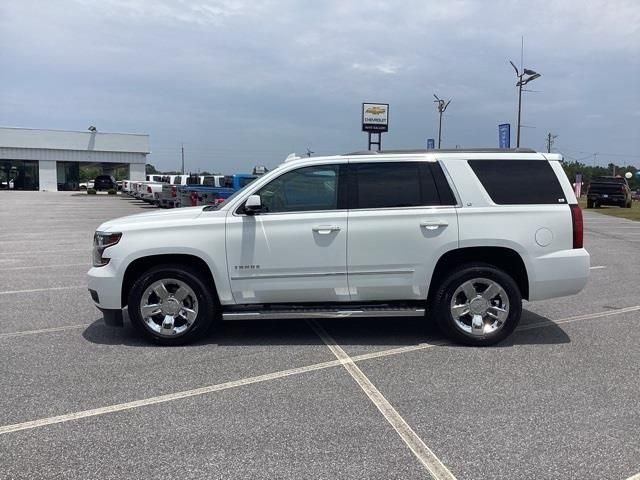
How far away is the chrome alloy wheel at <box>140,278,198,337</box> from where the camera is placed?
5.49 meters

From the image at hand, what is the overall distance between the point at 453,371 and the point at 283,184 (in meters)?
2.37

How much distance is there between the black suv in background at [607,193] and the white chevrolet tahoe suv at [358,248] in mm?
31922

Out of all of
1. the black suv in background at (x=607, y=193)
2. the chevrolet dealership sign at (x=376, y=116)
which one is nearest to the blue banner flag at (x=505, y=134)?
the black suv in background at (x=607, y=193)

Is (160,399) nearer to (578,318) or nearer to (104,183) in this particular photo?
(578,318)

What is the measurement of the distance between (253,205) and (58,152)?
5790 cm

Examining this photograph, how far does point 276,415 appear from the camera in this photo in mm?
3969

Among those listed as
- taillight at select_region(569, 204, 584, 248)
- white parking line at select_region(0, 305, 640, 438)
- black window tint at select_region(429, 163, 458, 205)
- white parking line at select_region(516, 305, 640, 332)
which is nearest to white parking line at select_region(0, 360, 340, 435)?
A: white parking line at select_region(0, 305, 640, 438)

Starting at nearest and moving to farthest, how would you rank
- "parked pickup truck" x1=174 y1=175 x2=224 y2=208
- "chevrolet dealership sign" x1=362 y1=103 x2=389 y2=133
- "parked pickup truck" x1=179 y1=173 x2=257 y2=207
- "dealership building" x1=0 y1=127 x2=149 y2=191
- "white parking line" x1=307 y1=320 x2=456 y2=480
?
"white parking line" x1=307 y1=320 x2=456 y2=480 < "parked pickup truck" x1=179 y1=173 x2=257 y2=207 < "parked pickup truck" x1=174 y1=175 x2=224 y2=208 < "chevrolet dealership sign" x1=362 y1=103 x2=389 y2=133 < "dealership building" x1=0 y1=127 x2=149 y2=191

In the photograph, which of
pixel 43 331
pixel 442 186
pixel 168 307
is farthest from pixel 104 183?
pixel 442 186

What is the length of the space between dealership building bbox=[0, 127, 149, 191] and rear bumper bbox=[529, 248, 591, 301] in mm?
58128

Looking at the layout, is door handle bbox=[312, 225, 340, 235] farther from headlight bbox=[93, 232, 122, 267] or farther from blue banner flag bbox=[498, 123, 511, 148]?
blue banner flag bbox=[498, 123, 511, 148]

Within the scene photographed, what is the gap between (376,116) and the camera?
141 feet

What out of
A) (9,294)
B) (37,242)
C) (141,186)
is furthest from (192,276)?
(141,186)

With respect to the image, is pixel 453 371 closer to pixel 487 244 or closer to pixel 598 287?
pixel 487 244
